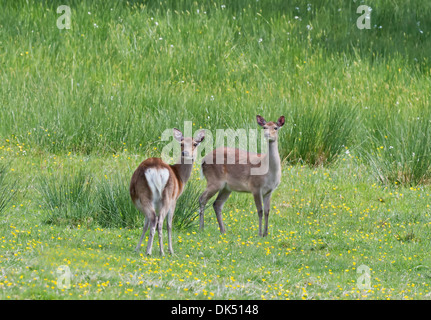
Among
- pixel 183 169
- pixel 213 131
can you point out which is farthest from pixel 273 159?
A: pixel 213 131

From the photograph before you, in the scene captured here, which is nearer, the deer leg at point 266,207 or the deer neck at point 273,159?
the deer neck at point 273,159

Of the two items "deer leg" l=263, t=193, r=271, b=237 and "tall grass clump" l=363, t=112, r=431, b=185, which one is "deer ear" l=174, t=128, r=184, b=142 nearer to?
"deer leg" l=263, t=193, r=271, b=237

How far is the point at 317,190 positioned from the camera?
14.3 metres

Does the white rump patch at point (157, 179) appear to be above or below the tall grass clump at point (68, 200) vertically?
above

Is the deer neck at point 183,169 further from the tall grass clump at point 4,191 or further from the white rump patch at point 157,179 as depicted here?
the tall grass clump at point 4,191

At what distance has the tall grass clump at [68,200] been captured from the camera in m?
11.9

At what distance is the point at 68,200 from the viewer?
12117mm

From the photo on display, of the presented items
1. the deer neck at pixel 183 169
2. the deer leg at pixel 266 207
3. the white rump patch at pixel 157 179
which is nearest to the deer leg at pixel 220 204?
the deer leg at pixel 266 207

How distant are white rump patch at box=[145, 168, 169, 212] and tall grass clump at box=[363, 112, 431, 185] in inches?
275

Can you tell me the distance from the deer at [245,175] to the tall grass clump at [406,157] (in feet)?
12.5

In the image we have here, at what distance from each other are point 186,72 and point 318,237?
996cm

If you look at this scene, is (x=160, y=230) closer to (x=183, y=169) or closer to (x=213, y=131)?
(x=183, y=169)

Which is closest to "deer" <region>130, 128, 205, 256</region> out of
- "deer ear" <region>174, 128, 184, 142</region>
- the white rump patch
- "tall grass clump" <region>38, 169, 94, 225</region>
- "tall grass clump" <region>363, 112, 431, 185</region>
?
the white rump patch

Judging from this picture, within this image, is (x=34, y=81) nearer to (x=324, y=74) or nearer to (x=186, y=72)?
(x=186, y=72)
